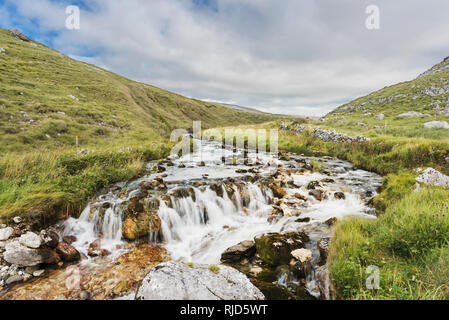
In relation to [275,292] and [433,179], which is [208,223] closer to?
[275,292]

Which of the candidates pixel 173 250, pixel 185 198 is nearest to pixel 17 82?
pixel 185 198

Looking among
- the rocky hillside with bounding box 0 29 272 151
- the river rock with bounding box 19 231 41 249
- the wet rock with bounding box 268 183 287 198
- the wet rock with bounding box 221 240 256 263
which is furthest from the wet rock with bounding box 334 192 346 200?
the rocky hillside with bounding box 0 29 272 151

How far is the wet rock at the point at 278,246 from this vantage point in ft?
16.0

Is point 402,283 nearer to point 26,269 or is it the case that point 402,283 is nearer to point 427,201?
point 427,201

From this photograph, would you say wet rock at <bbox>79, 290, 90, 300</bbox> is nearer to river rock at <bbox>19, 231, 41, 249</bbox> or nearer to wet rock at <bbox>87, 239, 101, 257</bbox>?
wet rock at <bbox>87, 239, 101, 257</bbox>

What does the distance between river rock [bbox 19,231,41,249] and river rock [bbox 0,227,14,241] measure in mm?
444

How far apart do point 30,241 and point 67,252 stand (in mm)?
883

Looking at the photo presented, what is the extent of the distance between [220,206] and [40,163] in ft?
27.1

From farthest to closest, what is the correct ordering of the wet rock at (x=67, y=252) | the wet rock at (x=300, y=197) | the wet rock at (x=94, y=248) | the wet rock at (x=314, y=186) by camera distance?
1. the wet rock at (x=314, y=186)
2. the wet rock at (x=300, y=197)
3. the wet rock at (x=94, y=248)
4. the wet rock at (x=67, y=252)

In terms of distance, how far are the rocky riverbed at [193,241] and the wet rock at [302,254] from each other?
25 millimetres

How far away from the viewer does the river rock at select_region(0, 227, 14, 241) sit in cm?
494

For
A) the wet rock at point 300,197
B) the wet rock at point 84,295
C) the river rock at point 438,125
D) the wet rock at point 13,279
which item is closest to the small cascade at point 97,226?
the wet rock at point 13,279

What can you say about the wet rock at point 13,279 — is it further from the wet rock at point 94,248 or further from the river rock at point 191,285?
the river rock at point 191,285

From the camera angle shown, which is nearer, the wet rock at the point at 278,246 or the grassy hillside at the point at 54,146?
the wet rock at the point at 278,246
